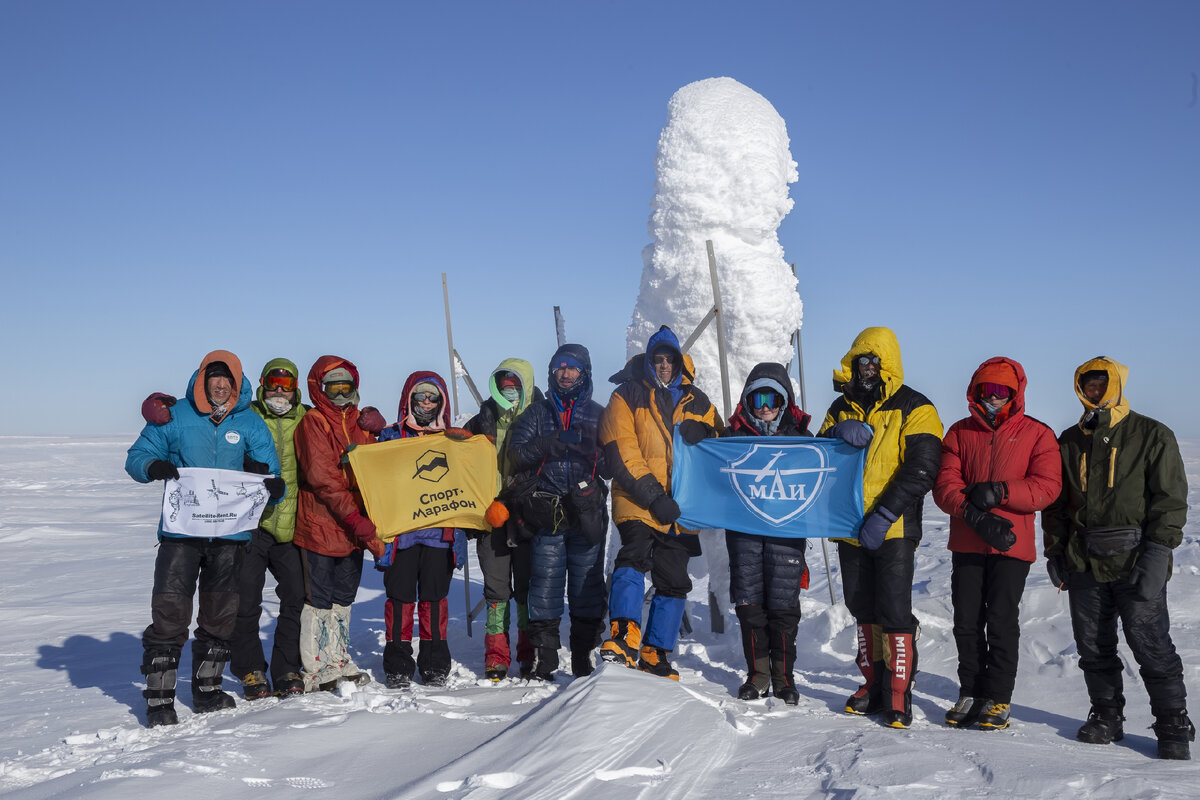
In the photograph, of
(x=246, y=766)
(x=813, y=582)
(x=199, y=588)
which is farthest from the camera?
(x=813, y=582)

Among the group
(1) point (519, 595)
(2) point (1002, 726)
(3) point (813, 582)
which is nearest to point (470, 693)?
(1) point (519, 595)

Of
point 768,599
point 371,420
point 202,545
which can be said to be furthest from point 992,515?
point 202,545

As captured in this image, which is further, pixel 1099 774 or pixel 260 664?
pixel 260 664

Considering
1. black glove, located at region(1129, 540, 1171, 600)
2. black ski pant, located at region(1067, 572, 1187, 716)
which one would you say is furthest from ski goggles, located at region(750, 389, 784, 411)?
A: black glove, located at region(1129, 540, 1171, 600)

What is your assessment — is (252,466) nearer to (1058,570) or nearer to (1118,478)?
(1058,570)

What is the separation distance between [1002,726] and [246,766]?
13.2ft

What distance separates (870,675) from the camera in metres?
5.23

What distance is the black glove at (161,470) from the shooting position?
16.5ft

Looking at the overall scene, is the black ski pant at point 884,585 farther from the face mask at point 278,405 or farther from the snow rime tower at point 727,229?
the snow rime tower at point 727,229

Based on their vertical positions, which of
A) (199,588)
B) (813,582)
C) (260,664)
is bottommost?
(813,582)

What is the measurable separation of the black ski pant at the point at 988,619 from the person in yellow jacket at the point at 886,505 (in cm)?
29

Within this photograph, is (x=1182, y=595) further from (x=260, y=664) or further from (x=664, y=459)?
(x=260, y=664)

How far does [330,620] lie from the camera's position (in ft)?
Result: 19.1

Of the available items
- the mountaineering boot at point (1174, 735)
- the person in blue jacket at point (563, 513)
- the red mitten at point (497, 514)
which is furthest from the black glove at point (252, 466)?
the mountaineering boot at point (1174, 735)
